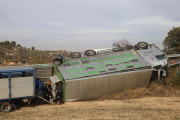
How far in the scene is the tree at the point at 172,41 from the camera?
26648 mm

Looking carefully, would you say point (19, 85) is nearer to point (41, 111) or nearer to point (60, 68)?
point (41, 111)

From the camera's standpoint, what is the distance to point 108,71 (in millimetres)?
14203

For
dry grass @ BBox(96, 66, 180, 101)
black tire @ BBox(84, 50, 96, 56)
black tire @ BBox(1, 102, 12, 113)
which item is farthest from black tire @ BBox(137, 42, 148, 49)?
black tire @ BBox(1, 102, 12, 113)

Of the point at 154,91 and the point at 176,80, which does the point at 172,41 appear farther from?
the point at 154,91

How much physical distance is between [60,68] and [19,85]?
347 centimetres

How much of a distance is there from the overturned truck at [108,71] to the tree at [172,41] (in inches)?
423

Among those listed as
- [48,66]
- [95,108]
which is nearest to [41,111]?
[95,108]

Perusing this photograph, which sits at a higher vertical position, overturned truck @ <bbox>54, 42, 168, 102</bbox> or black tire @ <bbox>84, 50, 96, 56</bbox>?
black tire @ <bbox>84, 50, 96, 56</bbox>

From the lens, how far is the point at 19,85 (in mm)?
11031

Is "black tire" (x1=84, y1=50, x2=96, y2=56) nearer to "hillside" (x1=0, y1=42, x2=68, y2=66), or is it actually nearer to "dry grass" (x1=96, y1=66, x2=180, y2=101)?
"dry grass" (x1=96, y1=66, x2=180, y2=101)

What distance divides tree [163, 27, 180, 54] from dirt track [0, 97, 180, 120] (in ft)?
50.9

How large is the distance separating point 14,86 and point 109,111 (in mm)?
5948

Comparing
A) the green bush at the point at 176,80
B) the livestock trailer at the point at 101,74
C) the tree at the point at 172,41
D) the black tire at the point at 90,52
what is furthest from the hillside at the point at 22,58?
the tree at the point at 172,41

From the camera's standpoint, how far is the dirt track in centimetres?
973
